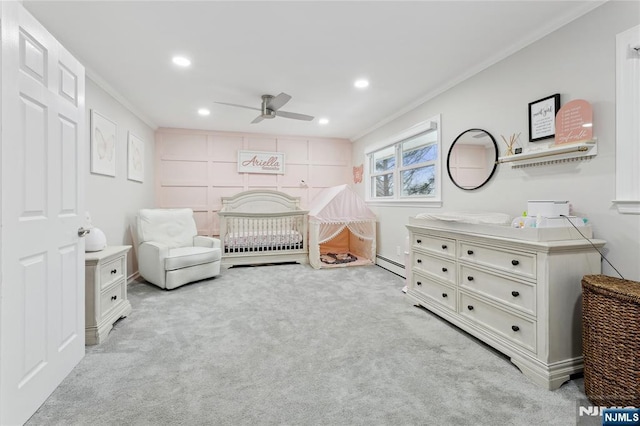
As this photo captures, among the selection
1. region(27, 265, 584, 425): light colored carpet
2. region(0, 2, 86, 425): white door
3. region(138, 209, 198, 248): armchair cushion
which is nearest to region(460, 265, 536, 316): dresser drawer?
region(27, 265, 584, 425): light colored carpet

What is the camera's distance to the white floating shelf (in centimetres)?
188

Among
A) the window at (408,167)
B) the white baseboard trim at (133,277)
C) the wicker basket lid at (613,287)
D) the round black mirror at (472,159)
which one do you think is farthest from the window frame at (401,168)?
the white baseboard trim at (133,277)

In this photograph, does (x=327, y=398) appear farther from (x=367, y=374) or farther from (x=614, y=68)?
(x=614, y=68)

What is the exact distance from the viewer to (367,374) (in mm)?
1778

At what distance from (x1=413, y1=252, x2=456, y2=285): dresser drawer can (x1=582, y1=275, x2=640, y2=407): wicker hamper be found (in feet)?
3.06

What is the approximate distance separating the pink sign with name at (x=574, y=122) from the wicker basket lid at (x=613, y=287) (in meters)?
0.93

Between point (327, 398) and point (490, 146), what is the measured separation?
8.42 ft

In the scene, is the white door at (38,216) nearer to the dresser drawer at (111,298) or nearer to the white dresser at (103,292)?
the white dresser at (103,292)

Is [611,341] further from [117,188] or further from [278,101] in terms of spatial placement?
[117,188]

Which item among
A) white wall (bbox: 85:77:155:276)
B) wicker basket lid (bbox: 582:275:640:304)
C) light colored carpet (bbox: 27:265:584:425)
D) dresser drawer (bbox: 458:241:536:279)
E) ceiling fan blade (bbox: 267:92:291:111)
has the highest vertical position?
ceiling fan blade (bbox: 267:92:291:111)

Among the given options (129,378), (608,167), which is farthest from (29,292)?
(608,167)

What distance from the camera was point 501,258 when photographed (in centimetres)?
200

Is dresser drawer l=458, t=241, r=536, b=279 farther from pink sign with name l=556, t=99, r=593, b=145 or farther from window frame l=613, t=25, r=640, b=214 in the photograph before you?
pink sign with name l=556, t=99, r=593, b=145

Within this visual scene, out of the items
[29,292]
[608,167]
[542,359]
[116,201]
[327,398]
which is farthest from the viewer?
[116,201]
